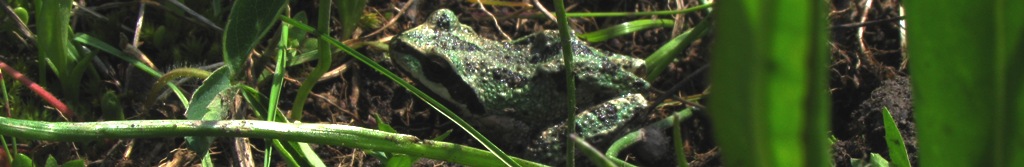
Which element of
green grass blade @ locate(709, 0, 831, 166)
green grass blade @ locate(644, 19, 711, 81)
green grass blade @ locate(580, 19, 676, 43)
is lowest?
green grass blade @ locate(709, 0, 831, 166)

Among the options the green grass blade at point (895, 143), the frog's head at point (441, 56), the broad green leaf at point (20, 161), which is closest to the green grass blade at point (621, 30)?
the frog's head at point (441, 56)

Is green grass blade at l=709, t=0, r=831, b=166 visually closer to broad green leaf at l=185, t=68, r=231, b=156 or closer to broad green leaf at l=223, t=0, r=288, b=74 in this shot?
broad green leaf at l=223, t=0, r=288, b=74

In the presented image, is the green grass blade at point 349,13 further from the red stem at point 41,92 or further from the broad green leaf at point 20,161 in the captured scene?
the broad green leaf at point 20,161

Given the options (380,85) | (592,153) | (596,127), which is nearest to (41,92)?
(380,85)

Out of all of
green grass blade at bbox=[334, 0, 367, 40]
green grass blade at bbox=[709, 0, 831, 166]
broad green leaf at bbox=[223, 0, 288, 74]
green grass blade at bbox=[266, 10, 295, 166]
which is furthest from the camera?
green grass blade at bbox=[334, 0, 367, 40]

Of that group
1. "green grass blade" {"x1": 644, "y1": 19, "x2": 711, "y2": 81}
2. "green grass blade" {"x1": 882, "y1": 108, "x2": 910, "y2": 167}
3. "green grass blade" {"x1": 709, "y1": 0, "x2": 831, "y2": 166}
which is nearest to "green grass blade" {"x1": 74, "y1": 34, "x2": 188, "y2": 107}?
"green grass blade" {"x1": 644, "y1": 19, "x2": 711, "y2": 81}

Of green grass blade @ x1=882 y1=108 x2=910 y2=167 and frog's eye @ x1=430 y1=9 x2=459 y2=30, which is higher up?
frog's eye @ x1=430 y1=9 x2=459 y2=30
